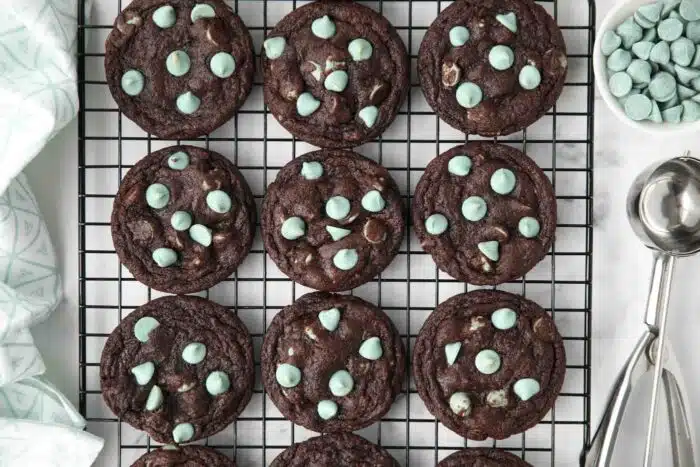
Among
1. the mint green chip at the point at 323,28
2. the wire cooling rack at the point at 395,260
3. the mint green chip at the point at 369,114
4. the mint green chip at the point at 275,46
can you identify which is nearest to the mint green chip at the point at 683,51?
the wire cooling rack at the point at 395,260

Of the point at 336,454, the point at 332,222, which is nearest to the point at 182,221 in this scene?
the point at 332,222

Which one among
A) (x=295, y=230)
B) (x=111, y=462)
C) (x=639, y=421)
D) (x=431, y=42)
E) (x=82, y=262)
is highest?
(x=431, y=42)

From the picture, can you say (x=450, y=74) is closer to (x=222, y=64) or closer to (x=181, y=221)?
(x=222, y=64)

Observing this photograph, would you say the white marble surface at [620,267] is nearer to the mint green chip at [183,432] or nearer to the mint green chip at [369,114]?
the mint green chip at [369,114]

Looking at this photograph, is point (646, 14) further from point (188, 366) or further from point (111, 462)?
point (111, 462)

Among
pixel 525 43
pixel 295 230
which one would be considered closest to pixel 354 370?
pixel 295 230

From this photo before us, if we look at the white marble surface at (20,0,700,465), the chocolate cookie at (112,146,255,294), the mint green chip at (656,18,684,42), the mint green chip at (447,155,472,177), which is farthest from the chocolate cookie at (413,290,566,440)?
the mint green chip at (656,18,684,42)

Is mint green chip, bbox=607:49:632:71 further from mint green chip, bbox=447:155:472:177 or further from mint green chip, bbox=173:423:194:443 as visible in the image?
mint green chip, bbox=173:423:194:443
